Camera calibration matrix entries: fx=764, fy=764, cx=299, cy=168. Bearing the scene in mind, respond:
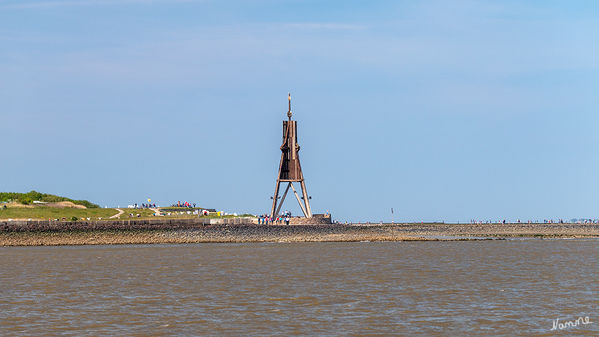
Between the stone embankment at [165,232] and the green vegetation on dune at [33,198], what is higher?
the green vegetation on dune at [33,198]

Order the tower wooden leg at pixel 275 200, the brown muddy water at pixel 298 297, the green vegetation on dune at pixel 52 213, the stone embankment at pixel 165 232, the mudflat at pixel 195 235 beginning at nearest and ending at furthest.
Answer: the brown muddy water at pixel 298 297, the mudflat at pixel 195 235, the stone embankment at pixel 165 232, the green vegetation on dune at pixel 52 213, the tower wooden leg at pixel 275 200

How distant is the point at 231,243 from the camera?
8581 cm

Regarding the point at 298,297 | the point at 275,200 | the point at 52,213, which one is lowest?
the point at 298,297

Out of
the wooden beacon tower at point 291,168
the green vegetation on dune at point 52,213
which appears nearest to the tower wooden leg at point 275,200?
the wooden beacon tower at point 291,168

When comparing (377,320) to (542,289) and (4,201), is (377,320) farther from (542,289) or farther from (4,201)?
(4,201)

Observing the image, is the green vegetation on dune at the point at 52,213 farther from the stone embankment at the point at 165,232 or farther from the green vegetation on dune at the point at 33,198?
the stone embankment at the point at 165,232

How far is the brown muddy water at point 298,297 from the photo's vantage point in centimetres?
2389

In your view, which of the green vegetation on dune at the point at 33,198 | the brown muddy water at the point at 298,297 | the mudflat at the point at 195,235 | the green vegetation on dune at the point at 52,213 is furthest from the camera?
the green vegetation on dune at the point at 33,198

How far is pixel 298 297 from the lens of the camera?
104 feet

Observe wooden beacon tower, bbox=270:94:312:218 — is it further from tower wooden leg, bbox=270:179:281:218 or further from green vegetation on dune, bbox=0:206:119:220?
green vegetation on dune, bbox=0:206:119:220

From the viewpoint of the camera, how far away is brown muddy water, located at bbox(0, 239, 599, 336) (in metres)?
23.9

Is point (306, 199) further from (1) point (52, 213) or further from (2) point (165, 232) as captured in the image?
(1) point (52, 213)

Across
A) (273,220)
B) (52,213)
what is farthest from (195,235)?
(52,213)

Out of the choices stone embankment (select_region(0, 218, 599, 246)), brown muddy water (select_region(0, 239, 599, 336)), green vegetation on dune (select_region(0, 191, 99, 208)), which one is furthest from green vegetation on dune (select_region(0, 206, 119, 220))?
brown muddy water (select_region(0, 239, 599, 336))
